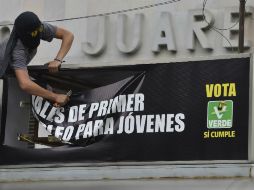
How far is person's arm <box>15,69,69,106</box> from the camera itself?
987 cm

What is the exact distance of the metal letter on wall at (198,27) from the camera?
20109mm

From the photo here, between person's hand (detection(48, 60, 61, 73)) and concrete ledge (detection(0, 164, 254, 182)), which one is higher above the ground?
person's hand (detection(48, 60, 61, 73))

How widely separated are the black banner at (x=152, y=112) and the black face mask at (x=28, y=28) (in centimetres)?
41

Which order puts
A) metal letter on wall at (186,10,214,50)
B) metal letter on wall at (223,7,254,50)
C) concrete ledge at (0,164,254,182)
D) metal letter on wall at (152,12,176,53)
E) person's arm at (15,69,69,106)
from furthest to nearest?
metal letter on wall at (152,12,176,53) → metal letter on wall at (186,10,214,50) → metal letter on wall at (223,7,254,50) → person's arm at (15,69,69,106) → concrete ledge at (0,164,254,182)

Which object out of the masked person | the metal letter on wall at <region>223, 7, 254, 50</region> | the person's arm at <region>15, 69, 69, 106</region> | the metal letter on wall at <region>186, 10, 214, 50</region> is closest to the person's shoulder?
the masked person

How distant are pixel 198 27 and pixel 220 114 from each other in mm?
11577

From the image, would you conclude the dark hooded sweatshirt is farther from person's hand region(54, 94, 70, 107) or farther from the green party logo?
the green party logo

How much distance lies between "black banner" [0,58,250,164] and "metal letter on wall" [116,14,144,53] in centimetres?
1101

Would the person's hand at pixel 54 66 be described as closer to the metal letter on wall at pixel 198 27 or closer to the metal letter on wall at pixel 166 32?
the metal letter on wall at pixel 198 27

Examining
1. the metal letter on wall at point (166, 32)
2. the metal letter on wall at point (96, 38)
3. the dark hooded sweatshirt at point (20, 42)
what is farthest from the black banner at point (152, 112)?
the metal letter on wall at point (96, 38)

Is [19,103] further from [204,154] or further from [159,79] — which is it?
[204,154]

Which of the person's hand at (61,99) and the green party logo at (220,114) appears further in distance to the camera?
the person's hand at (61,99)

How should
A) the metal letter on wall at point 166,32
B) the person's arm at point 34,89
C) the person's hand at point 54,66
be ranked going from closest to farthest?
1. the person's arm at point 34,89
2. the person's hand at point 54,66
3. the metal letter on wall at point 166,32

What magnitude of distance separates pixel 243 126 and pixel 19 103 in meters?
2.97
